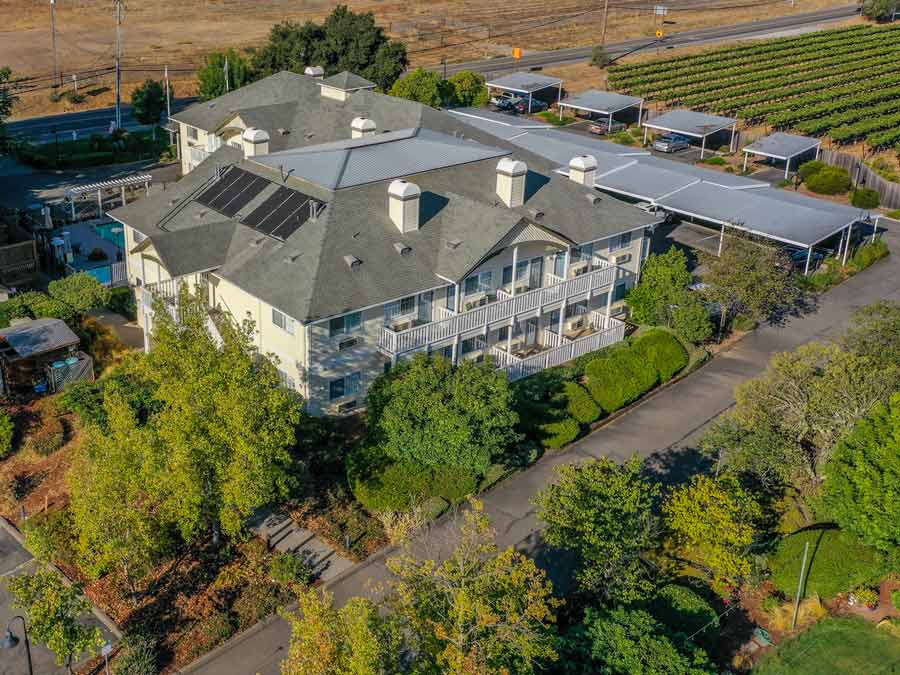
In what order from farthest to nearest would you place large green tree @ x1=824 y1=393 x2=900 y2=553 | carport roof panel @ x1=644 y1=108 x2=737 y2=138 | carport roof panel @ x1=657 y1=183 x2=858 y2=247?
carport roof panel @ x1=644 y1=108 x2=737 y2=138 < carport roof panel @ x1=657 y1=183 x2=858 y2=247 < large green tree @ x1=824 y1=393 x2=900 y2=553

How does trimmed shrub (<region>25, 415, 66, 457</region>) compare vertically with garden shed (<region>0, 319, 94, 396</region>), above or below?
below

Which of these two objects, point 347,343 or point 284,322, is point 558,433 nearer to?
point 347,343

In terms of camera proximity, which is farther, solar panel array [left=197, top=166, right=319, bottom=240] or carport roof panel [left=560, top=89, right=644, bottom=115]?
carport roof panel [left=560, top=89, right=644, bottom=115]

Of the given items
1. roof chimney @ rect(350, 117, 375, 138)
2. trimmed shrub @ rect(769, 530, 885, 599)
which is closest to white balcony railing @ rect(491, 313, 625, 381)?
trimmed shrub @ rect(769, 530, 885, 599)

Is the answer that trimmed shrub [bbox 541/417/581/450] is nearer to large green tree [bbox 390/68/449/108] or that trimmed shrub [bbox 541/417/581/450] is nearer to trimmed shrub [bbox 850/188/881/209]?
trimmed shrub [bbox 850/188/881/209]

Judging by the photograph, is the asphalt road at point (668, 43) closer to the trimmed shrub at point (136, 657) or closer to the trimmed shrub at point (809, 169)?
the trimmed shrub at point (809, 169)

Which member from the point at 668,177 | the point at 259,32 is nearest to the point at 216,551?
the point at 668,177

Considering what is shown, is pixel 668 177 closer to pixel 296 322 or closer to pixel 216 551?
pixel 296 322

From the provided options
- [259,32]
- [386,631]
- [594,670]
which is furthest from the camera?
[259,32]
